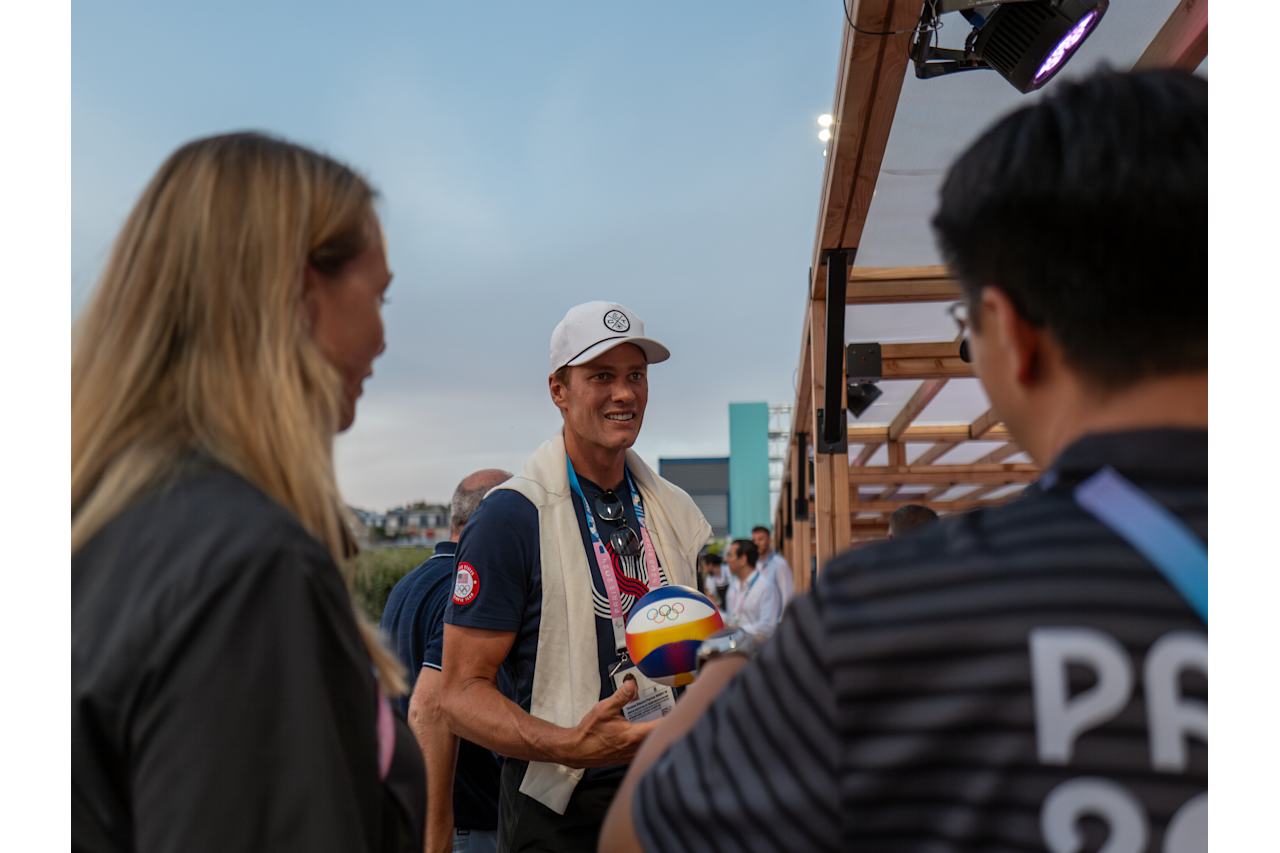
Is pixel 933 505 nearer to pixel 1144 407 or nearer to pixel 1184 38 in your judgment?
pixel 1184 38

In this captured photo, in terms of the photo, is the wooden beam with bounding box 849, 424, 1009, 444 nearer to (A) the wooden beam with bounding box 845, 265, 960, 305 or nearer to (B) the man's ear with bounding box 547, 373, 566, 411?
(A) the wooden beam with bounding box 845, 265, 960, 305

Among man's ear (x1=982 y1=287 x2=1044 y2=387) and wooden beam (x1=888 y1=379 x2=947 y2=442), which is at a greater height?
wooden beam (x1=888 y1=379 x2=947 y2=442)

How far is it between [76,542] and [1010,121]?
3.23 feet

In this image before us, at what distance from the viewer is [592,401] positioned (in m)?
2.67

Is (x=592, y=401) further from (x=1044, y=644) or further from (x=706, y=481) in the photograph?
(x=706, y=481)

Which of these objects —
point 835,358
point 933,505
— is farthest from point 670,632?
point 933,505

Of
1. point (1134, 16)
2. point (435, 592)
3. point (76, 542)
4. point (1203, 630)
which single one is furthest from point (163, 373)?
point (1134, 16)

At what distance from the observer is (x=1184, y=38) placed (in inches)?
122

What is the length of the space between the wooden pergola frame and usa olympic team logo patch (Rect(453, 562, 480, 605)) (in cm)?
155

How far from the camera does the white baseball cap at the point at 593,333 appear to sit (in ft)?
8.75

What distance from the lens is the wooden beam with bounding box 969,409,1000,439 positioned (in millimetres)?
9977

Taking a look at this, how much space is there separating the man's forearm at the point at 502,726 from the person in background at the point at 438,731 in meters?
0.15

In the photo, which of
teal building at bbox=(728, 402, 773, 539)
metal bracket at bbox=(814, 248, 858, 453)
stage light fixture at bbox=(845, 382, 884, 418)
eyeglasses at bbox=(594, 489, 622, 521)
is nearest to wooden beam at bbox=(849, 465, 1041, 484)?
stage light fixture at bbox=(845, 382, 884, 418)

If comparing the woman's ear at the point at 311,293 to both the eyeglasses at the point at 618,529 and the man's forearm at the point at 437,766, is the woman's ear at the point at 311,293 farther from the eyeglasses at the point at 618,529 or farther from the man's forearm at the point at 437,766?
the man's forearm at the point at 437,766
